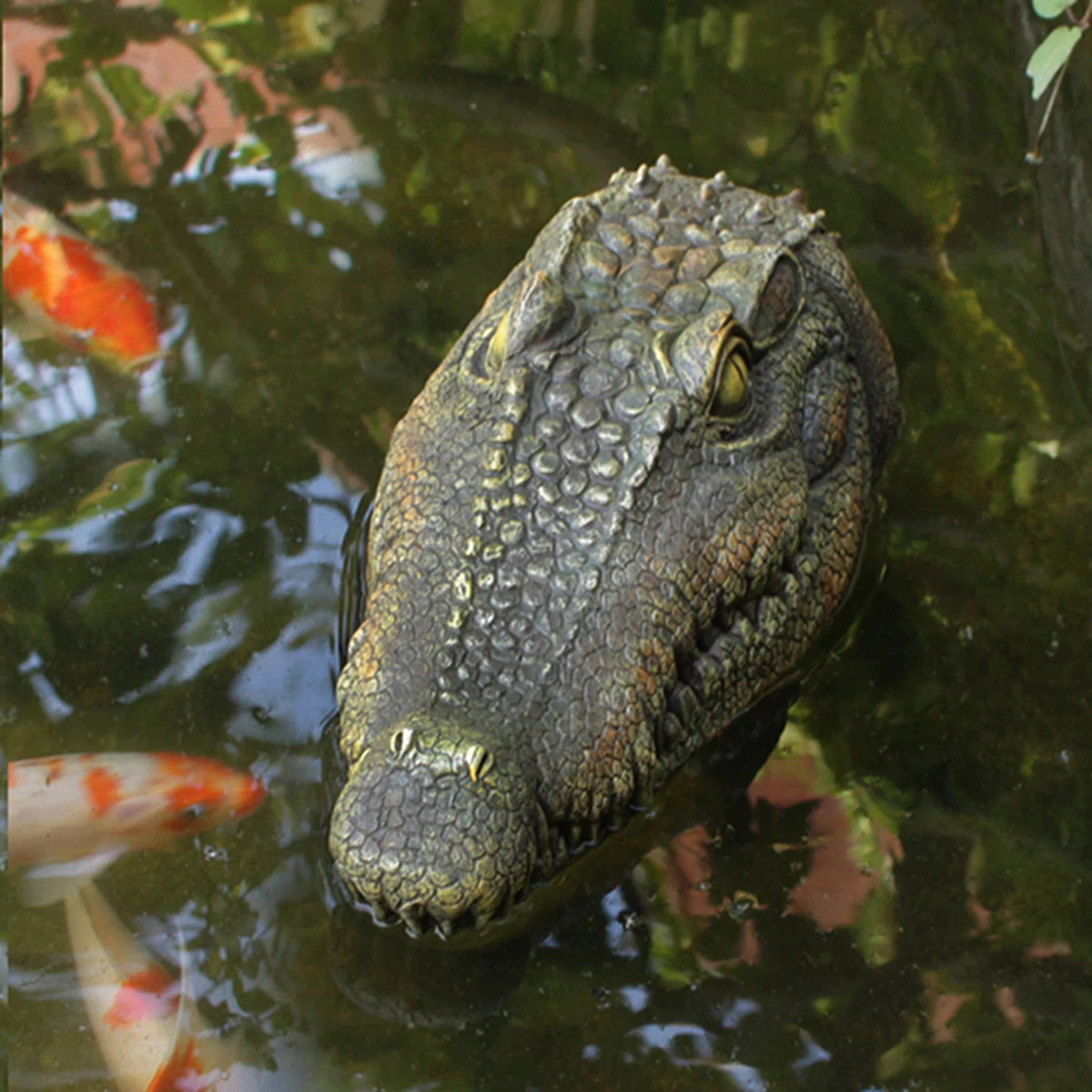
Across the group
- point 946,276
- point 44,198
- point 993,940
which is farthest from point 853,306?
point 44,198

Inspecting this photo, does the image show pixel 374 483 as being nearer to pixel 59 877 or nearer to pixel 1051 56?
pixel 59 877

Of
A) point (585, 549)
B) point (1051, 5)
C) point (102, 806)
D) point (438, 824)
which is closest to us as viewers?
point (438, 824)

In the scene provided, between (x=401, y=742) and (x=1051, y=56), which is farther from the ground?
(x=1051, y=56)

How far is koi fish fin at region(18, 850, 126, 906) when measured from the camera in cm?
319

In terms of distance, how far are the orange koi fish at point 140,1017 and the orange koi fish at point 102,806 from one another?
14 cm

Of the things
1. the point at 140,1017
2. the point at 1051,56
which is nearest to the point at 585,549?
the point at 140,1017

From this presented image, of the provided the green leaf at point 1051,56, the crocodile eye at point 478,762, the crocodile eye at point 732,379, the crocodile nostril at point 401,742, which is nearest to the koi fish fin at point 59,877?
the crocodile nostril at point 401,742

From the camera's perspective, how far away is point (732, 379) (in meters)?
3.20

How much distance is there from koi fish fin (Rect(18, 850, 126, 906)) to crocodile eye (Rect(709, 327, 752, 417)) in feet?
6.04

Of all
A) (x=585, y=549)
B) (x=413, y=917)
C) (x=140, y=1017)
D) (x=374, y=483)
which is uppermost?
(x=585, y=549)

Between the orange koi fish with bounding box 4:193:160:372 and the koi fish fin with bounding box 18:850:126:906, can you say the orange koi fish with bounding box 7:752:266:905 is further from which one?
the orange koi fish with bounding box 4:193:160:372

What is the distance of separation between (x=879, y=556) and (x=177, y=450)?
2.30m

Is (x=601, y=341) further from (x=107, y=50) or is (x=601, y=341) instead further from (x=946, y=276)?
(x=107, y=50)

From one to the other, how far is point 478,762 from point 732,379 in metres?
1.19
